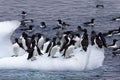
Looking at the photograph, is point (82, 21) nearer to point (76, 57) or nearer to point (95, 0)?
point (95, 0)

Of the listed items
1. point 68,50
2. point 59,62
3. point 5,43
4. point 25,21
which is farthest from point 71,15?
point 59,62

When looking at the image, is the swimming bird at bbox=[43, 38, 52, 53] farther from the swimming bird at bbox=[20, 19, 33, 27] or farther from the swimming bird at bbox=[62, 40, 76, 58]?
the swimming bird at bbox=[20, 19, 33, 27]

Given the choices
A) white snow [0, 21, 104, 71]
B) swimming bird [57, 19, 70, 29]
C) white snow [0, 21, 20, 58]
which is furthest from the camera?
swimming bird [57, 19, 70, 29]

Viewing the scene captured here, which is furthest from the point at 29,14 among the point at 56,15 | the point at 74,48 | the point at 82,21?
the point at 74,48

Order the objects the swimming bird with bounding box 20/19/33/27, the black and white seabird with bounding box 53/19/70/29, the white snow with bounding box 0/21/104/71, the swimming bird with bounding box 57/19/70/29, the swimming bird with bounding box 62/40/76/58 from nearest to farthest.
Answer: the white snow with bounding box 0/21/104/71
the swimming bird with bounding box 62/40/76/58
the black and white seabird with bounding box 53/19/70/29
the swimming bird with bounding box 57/19/70/29
the swimming bird with bounding box 20/19/33/27

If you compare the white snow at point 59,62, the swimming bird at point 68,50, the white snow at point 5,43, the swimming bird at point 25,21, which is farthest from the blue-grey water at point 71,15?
Result: the white snow at point 5,43

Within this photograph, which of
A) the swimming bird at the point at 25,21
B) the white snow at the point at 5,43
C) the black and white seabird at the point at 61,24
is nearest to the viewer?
the white snow at the point at 5,43

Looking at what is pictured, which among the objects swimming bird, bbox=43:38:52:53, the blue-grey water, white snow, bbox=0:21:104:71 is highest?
swimming bird, bbox=43:38:52:53

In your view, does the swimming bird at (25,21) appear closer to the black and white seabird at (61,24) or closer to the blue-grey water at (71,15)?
the blue-grey water at (71,15)

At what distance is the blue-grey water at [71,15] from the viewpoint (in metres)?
41.3

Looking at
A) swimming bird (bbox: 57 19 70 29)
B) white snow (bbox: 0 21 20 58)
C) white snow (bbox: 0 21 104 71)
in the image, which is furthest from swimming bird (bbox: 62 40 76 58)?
swimming bird (bbox: 57 19 70 29)

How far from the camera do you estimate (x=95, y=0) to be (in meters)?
70.2

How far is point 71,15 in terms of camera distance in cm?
6262

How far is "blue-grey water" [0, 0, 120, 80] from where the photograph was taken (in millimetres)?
41344
